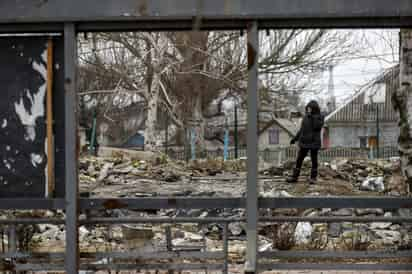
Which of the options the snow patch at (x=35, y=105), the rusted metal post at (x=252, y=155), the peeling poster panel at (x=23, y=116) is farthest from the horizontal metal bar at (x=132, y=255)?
the snow patch at (x=35, y=105)

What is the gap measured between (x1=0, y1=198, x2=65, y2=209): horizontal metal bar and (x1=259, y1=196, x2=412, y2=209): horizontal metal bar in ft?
5.33

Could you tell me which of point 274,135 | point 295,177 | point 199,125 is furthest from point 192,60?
point 274,135

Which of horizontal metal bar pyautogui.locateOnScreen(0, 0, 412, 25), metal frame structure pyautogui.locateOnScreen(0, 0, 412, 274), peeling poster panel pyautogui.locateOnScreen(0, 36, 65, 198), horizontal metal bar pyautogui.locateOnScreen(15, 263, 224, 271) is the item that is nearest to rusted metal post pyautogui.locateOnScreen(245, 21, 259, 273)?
metal frame structure pyautogui.locateOnScreen(0, 0, 412, 274)

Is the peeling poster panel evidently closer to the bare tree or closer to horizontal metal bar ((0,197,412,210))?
horizontal metal bar ((0,197,412,210))

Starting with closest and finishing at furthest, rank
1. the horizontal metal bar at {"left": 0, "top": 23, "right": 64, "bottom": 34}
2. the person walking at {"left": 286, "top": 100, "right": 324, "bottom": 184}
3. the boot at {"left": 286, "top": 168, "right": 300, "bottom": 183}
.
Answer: the horizontal metal bar at {"left": 0, "top": 23, "right": 64, "bottom": 34} < the person walking at {"left": 286, "top": 100, "right": 324, "bottom": 184} < the boot at {"left": 286, "top": 168, "right": 300, "bottom": 183}

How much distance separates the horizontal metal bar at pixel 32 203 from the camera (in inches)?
160

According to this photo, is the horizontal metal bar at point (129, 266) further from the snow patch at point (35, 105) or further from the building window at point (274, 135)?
the building window at point (274, 135)

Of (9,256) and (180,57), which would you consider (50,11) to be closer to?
(9,256)

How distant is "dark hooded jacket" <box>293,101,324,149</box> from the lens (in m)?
11.2

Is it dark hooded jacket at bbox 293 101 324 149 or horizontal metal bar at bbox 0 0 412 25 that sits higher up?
horizontal metal bar at bbox 0 0 412 25

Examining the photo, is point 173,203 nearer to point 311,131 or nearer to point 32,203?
point 32,203

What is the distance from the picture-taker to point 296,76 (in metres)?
24.0

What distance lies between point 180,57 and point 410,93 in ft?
57.1

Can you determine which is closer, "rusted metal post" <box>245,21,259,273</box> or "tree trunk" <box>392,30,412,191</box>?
"rusted metal post" <box>245,21,259,273</box>
